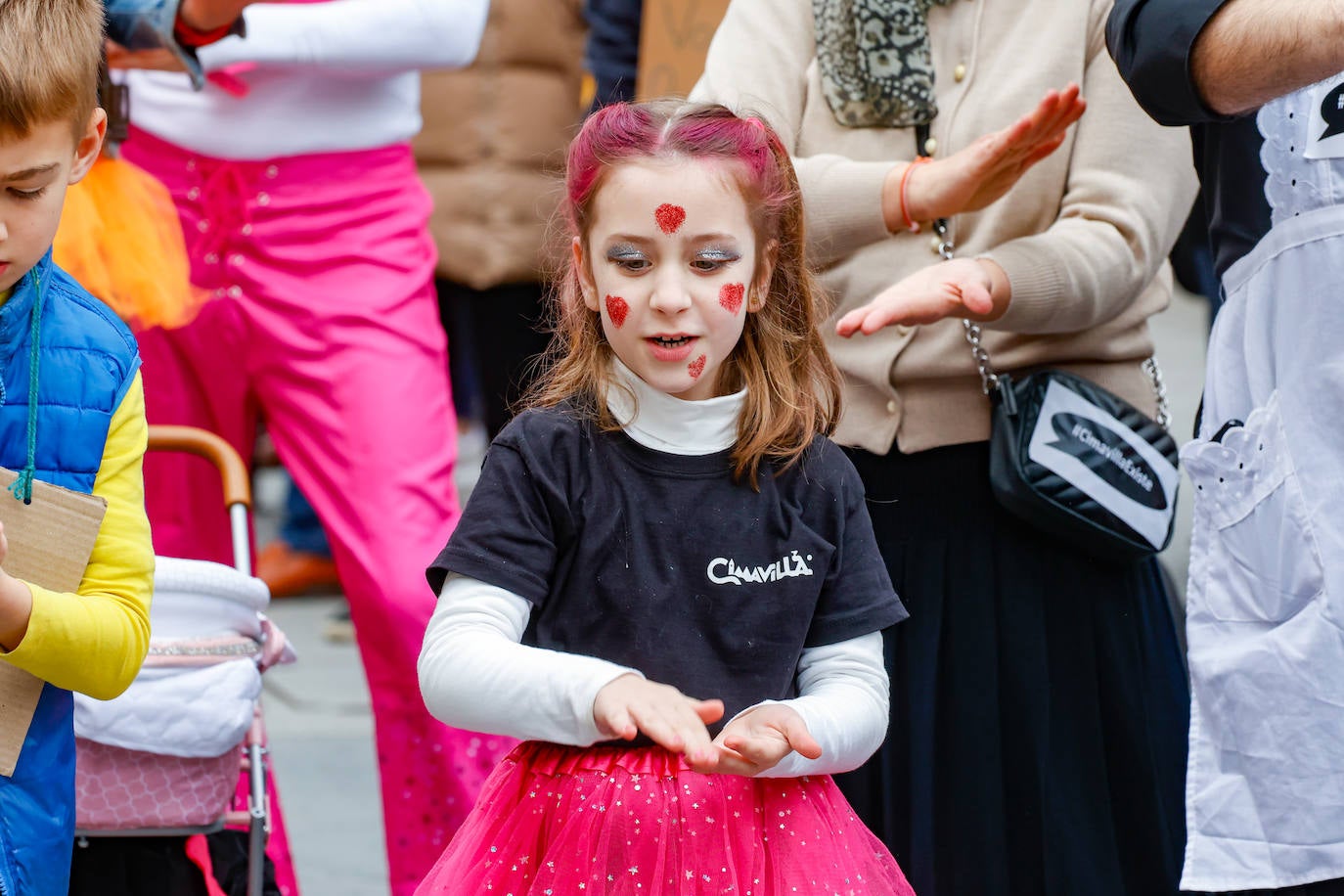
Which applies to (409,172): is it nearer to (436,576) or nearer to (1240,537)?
(436,576)

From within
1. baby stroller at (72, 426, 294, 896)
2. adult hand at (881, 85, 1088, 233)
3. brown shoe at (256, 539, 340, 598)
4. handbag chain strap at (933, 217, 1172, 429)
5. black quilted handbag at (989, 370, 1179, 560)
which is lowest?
brown shoe at (256, 539, 340, 598)

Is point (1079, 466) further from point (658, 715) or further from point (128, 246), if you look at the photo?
point (128, 246)

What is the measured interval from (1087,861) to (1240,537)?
59 centimetres

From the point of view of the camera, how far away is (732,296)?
2008mm

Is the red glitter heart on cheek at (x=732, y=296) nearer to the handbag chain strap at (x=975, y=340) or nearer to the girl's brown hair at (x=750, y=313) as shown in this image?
the girl's brown hair at (x=750, y=313)

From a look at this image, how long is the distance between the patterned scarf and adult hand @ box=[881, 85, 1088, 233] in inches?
5.7

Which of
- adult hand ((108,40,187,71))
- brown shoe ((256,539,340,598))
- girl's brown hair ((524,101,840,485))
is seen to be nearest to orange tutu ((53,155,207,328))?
adult hand ((108,40,187,71))

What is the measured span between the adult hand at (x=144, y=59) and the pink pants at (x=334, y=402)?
0.27 metres

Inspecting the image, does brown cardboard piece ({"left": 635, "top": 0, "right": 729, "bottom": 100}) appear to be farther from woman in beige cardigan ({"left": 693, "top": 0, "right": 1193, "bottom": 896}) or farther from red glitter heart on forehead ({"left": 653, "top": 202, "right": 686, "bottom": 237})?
red glitter heart on forehead ({"left": 653, "top": 202, "right": 686, "bottom": 237})

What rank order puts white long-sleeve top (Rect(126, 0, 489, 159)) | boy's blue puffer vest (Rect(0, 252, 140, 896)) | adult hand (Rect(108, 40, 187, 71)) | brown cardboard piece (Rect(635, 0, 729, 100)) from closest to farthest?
boy's blue puffer vest (Rect(0, 252, 140, 896)) < adult hand (Rect(108, 40, 187, 71)) < white long-sleeve top (Rect(126, 0, 489, 159)) < brown cardboard piece (Rect(635, 0, 729, 100))

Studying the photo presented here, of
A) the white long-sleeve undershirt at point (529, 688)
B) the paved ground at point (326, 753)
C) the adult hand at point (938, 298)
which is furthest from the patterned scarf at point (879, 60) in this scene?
the paved ground at point (326, 753)

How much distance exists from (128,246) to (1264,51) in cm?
174

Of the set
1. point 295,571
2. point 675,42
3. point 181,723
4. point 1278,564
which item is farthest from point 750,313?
point 295,571

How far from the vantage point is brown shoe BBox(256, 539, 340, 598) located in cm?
650
